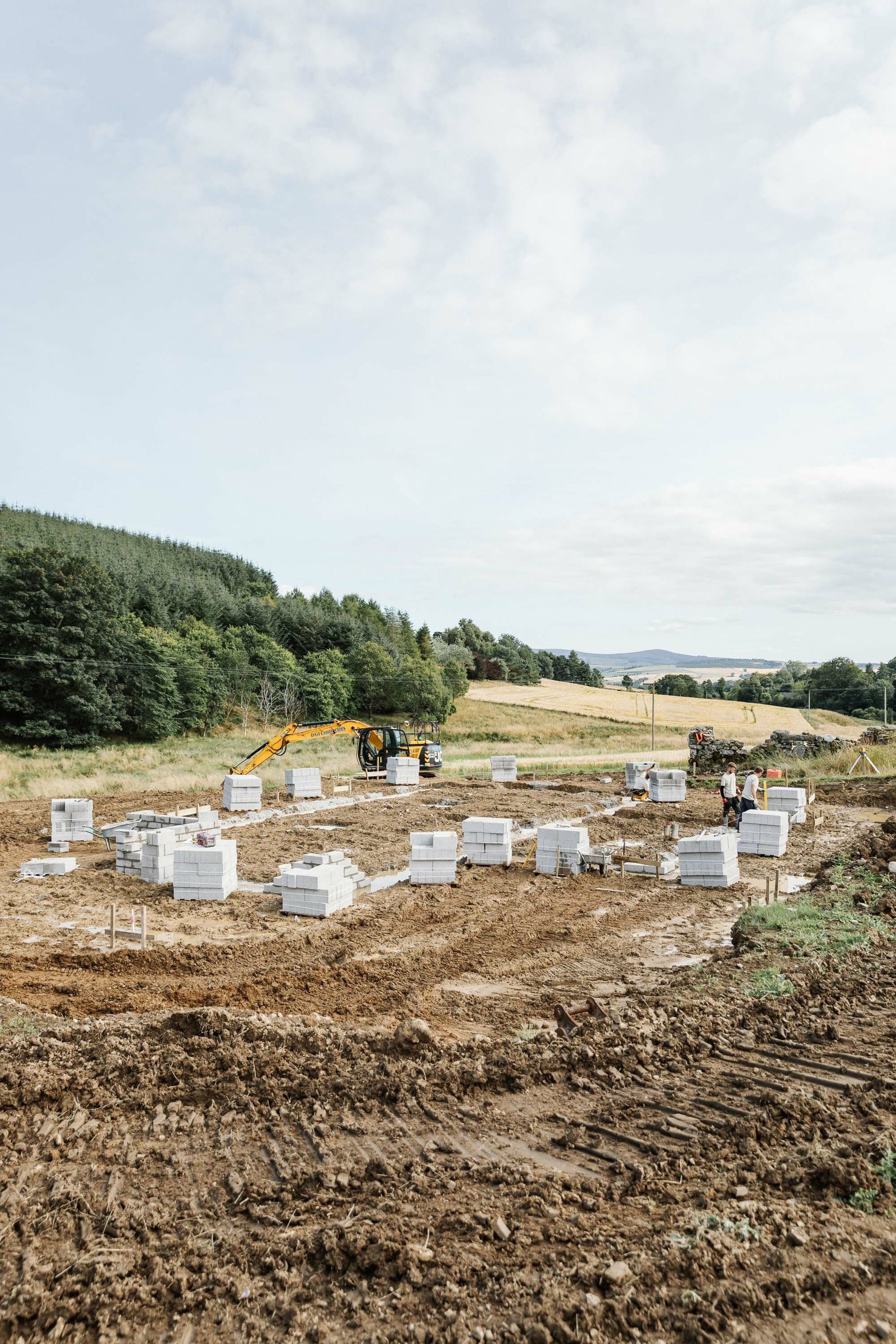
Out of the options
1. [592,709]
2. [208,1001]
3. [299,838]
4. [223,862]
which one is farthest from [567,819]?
[592,709]

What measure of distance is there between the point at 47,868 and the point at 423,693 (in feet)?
139

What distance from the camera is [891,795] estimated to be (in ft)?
72.5

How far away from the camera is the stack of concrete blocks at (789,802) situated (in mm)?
17859

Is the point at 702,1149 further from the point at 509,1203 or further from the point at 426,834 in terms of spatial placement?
the point at 426,834

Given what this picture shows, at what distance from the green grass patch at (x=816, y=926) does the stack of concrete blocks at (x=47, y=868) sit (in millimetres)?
11451

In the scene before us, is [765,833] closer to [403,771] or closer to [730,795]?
[730,795]

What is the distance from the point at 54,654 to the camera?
39750 mm

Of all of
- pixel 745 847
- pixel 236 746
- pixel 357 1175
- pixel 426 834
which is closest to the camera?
pixel 357 1175

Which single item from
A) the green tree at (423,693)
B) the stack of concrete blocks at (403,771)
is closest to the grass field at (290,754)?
the green tree at (423,693)

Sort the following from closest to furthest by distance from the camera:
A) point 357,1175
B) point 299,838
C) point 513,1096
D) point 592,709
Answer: point 357,1175 → point 513,1096 → point 299,838 → point 592,709

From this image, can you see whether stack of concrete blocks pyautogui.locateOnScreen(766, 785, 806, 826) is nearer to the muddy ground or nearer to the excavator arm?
the muddy ground

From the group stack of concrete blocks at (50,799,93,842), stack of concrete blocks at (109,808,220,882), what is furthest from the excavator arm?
stack of concrete blocks at (109,808,220,882)

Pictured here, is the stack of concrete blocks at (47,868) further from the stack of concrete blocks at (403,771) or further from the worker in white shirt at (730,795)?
the worker in white shirt at (730,795)

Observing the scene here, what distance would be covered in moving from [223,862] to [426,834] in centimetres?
343
